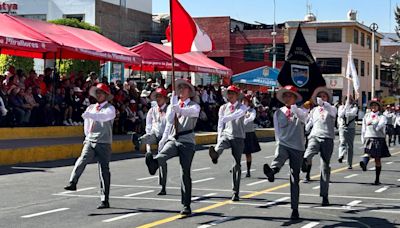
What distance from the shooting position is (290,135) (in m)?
10.1

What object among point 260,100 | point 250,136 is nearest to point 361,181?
point 250,136

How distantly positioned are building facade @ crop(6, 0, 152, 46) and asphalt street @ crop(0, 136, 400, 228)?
42.8 meters

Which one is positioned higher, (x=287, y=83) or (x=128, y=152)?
(x=287, y=83)

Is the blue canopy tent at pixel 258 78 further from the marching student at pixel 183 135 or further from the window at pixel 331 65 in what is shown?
the marching student at pixel 183 135

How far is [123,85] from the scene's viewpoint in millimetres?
28219

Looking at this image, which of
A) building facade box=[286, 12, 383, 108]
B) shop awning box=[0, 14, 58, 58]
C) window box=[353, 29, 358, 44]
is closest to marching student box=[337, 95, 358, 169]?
shop awning box=[0, 14, 58, 58]

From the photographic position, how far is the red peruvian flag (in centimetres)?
1151

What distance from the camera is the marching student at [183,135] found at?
10.1 meters

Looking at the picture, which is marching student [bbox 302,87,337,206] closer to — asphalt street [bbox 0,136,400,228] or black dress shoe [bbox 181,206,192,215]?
asphalt street [bbox 0,136,400,228]

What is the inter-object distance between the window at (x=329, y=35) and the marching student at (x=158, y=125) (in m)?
54.1

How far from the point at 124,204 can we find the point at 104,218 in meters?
1.38

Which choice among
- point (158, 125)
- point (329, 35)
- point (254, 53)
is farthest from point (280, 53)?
point (158, 125)

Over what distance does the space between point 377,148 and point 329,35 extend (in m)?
51.4

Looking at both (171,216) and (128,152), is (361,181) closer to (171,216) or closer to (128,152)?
(171,216)
